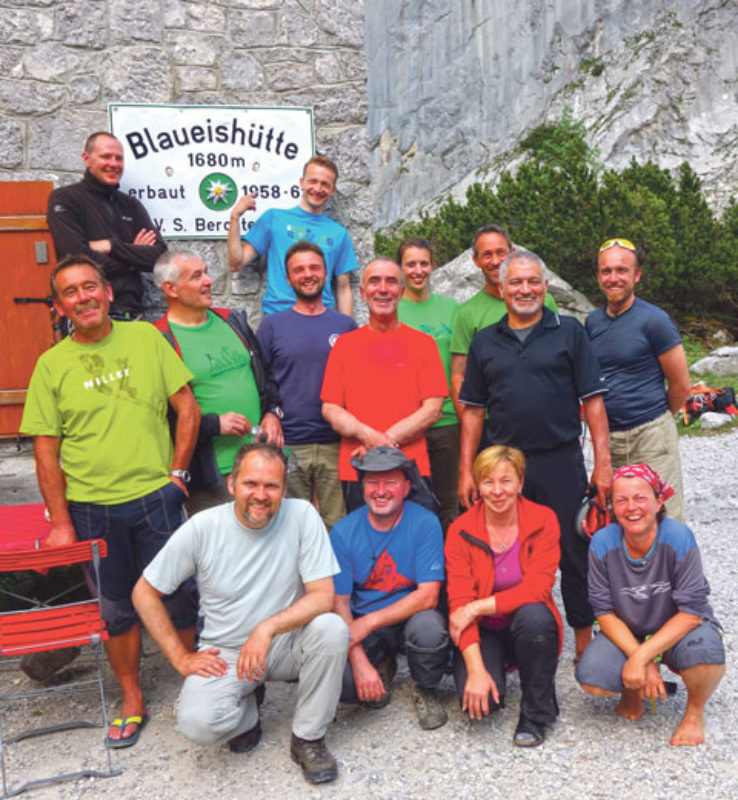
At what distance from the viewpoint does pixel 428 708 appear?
11.2ft

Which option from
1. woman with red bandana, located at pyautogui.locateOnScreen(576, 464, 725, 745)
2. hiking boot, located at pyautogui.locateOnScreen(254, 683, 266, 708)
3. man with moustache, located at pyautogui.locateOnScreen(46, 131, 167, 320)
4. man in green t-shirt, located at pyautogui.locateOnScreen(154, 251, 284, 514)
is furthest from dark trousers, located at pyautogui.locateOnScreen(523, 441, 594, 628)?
man with moustache, located at pyautogui.locateOnScreen(46, 131, 167, 320)

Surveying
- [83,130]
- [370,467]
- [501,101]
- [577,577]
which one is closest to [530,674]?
[577,577]

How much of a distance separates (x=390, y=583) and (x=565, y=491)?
0.93 metres

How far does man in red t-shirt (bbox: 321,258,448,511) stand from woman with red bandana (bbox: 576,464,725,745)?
100 centimetres

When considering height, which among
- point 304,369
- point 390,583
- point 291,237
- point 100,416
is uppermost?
point 291,237

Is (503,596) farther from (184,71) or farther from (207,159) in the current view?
(184,71)

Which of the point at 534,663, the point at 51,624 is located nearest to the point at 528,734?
the point at 534,663

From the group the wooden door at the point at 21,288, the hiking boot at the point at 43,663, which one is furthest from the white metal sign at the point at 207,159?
the hiking boot at the point at 43,663

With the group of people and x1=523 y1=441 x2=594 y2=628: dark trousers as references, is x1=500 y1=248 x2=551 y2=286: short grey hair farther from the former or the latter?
x1=523 y1=441 x2=594 y2=628: dark trousers

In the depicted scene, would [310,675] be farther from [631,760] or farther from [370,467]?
[631,760]

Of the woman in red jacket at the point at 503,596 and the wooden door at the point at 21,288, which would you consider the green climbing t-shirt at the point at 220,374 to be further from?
the wooden door at the point at 21,288

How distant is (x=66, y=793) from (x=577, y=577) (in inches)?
94.2

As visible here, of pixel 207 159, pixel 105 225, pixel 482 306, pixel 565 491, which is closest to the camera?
pixel 565 491

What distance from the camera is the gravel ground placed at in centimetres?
292
